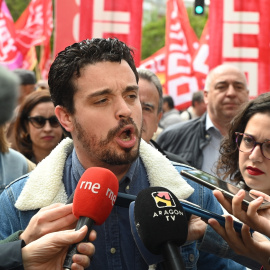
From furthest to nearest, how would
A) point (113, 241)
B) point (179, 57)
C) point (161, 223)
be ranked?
Result: point (179, 57) < point (113, 241) < point (161, 223)

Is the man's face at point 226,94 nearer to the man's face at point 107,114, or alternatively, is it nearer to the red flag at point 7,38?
the man's face at point 107,114

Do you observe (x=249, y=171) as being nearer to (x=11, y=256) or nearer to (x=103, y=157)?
(x=103, y=157)

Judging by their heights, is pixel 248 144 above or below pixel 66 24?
below

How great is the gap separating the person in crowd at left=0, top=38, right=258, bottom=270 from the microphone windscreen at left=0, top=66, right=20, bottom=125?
1403 millimetres

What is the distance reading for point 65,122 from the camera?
2.68 meters

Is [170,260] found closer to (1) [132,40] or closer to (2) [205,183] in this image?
(2) [205,183]

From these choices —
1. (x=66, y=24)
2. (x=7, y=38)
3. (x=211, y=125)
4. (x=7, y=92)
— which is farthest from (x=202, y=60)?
(x=7, y=92)

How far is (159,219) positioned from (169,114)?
7701mm

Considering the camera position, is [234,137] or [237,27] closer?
[234,137]

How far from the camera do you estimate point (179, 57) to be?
962cm

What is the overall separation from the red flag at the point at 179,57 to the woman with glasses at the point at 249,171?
566 cm

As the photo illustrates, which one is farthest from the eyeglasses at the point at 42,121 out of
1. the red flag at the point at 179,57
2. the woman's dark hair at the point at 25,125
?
the red flag at the point at 179,57

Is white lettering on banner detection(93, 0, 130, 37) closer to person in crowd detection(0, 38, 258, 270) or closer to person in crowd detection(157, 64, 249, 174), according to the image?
person in crowd detection(157, 64, 249, 174)

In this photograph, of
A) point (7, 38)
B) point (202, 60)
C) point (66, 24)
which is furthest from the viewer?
point (7, 38)
